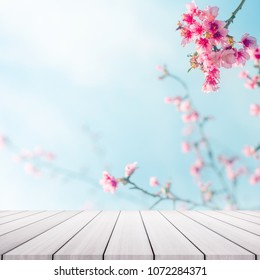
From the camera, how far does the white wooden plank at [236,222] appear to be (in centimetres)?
200

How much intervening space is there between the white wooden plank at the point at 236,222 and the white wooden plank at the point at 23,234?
108 centimetres

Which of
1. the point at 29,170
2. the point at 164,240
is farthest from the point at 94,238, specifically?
the point at 29,170

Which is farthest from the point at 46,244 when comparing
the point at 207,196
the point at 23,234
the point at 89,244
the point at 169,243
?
the point at 207,196

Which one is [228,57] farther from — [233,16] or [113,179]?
[113,179]

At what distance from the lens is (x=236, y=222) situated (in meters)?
2.29

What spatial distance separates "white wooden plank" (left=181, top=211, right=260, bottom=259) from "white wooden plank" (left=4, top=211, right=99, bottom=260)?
0.75 m

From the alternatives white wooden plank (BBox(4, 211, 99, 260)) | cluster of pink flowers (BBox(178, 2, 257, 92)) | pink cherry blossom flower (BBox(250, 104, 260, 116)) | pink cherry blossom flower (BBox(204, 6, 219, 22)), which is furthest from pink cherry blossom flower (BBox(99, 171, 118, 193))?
pink cherry blossom flower (BBox(250, 104, 260, 116))

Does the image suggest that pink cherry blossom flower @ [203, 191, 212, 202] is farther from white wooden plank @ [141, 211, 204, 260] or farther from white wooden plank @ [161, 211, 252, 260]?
white wooden plank @ [141, 211, 204, 260]

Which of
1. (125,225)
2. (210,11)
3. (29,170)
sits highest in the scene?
(29,170)

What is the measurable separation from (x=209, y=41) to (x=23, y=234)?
4.16ft
